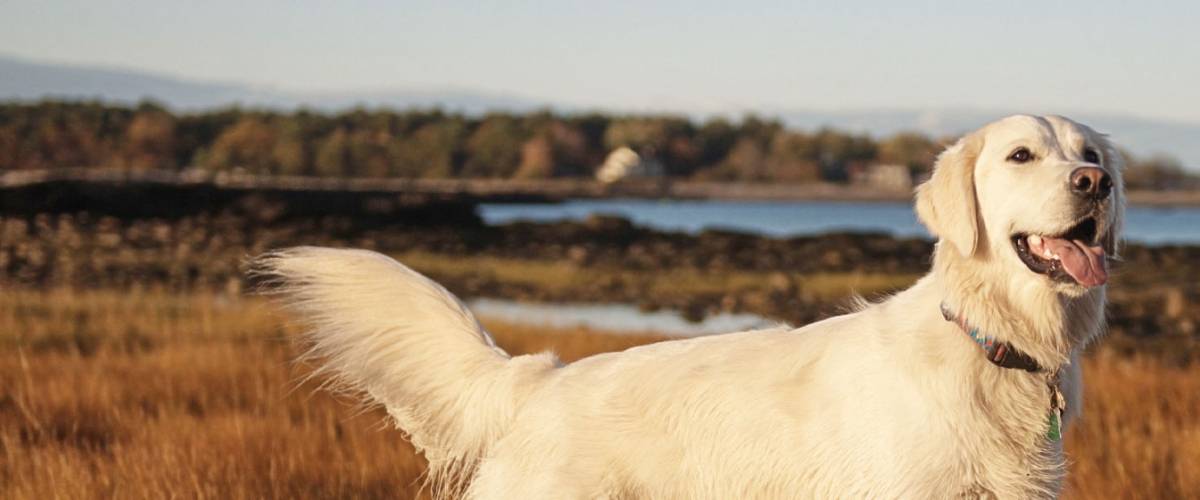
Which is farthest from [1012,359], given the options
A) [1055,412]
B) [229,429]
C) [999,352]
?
[229,429]

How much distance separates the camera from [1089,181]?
364 centimetres

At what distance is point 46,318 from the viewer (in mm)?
11648

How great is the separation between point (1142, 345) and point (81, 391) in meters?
12.4

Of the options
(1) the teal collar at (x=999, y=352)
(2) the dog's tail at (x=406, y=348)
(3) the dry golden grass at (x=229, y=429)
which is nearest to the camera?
(1) the teal collar at (x=999, y=352)

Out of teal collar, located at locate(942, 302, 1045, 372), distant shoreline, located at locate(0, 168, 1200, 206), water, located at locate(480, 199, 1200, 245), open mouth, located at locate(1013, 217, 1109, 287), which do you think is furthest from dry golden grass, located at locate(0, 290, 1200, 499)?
distant shoreline, located at locate(0, 168, 1200, 206)

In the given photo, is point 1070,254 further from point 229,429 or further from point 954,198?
point 229,429

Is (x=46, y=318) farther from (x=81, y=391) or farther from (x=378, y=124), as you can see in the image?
(x=378, y=124)

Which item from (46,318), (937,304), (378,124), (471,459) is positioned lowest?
(378,124)

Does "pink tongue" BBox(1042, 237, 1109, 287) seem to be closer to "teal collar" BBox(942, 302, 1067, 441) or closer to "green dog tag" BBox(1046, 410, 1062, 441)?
"teal collar" BBox(942, 302, 1067, 441)

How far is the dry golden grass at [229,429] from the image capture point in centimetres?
562

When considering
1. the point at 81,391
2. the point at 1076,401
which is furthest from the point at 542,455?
the point at 81,391

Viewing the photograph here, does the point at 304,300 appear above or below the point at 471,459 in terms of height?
above

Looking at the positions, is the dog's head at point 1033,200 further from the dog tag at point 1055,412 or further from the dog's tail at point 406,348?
the dog's tail at point 406,348

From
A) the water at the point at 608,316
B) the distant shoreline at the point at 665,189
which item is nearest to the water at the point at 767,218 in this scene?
the distant shoreline at the point at 665,189
